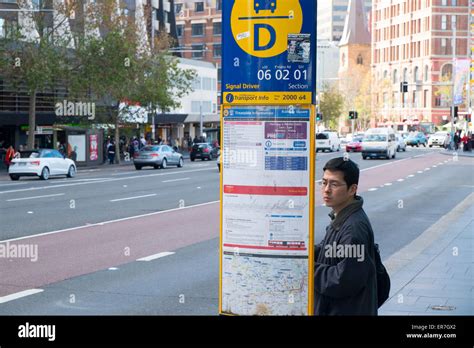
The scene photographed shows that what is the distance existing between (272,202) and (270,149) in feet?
1.07

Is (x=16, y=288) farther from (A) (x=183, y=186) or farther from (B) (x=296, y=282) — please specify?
(A) (x=183, y=186)

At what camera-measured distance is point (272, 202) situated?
5340mm

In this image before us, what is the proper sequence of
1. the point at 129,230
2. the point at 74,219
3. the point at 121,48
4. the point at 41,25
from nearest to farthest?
the point at 129,230 → the point at 74,219 → the point at 41,25 → the point at 121,48

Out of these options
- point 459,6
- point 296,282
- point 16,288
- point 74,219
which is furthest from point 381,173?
point 459,6

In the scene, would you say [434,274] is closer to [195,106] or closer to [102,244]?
[102,244]

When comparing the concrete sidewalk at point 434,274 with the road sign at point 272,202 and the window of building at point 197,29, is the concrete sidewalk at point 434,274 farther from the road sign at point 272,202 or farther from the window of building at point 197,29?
the window of building at point 197,29

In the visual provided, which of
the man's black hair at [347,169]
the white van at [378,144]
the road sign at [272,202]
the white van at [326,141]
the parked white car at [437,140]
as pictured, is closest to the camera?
the man's black hair at [347,169]

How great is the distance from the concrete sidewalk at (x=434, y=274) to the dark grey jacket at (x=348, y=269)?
158 inches

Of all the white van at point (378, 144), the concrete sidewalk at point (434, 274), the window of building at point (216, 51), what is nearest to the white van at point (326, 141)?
the white van at point (378, 144)

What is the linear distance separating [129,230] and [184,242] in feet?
6.59

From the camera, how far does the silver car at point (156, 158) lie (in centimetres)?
4972

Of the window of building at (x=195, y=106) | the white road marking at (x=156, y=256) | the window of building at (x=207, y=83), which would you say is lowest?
the white road marking at (x=156, y=256)
